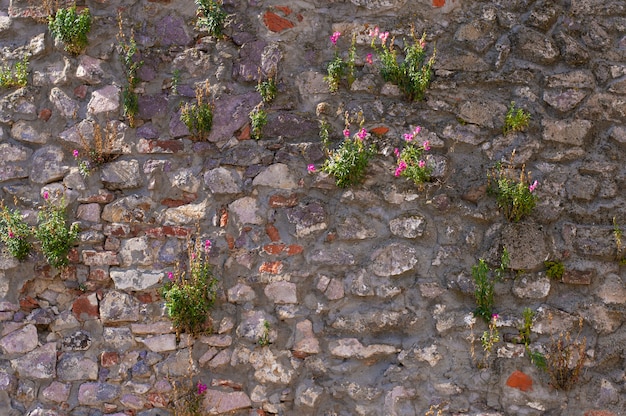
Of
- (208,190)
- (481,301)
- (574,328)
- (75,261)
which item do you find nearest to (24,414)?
(75,261)

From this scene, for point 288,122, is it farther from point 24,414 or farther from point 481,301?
point 24,414

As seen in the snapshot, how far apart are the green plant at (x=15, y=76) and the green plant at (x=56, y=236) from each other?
830mm

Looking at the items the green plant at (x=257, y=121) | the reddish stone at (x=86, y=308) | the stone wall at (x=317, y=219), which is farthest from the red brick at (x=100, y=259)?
the green plant at (x=257, y=121)

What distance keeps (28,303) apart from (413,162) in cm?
227

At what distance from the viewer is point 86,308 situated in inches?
161

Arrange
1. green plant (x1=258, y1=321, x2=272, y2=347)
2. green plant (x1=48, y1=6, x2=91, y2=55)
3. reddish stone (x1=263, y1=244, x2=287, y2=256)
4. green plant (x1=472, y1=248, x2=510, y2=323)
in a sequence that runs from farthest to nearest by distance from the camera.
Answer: green plant (x1=48, y1=6, x2=91, y2=55) < reddish stone (x1=263, y1=244, x2=287, y2=256) < green plant (x1=258, y1=321, x2=272, y2=347) < green plant (x1=472, y1=248, x2=510, y2=323)

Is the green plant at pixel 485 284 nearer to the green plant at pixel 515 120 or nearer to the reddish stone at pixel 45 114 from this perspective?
the green plant at pixel 515 120

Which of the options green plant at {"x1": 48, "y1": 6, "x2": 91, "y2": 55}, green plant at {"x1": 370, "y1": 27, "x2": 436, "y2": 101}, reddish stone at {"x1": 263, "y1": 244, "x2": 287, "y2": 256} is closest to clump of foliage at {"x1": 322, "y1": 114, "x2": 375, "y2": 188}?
green plant at {"x1": 370, "y1": 27, "x2": 436, "y2": 101}

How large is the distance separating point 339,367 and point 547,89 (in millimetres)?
1910

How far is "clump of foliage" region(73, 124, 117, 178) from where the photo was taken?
423 cm

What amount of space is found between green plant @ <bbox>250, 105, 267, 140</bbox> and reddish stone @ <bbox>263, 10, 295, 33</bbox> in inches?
20.7

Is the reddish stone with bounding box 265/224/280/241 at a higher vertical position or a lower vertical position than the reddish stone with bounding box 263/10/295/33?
lower

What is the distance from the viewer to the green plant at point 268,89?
13.8 ft

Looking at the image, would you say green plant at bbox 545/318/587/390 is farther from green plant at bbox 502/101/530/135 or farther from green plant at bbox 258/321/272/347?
green plant at bbox 258/321/272/347
